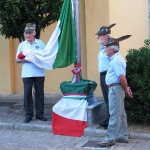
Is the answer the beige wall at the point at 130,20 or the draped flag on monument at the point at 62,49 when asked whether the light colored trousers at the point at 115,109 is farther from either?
the beige wall at the point at 130,20

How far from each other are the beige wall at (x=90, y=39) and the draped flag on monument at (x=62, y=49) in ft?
8.37

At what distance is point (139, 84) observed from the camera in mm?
6422

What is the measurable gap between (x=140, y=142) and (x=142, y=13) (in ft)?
21.3

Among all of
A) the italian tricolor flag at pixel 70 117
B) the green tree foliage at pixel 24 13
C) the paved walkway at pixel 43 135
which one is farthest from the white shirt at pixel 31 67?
the paved walkway at pixel 43 135

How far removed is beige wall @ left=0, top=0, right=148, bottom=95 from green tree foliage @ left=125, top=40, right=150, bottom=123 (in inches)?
122

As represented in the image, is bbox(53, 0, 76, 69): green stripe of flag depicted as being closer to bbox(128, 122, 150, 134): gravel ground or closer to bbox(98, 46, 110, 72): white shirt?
bbox(98, 46, 110, 72): white shirt

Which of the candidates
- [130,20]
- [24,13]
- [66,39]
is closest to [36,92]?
[66,39]

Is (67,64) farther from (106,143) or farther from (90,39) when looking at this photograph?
(90,39)

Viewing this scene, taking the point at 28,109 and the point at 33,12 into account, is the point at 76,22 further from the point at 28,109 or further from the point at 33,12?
the point at 28,109

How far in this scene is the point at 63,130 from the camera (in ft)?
22.6

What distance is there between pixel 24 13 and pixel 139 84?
2770 mm

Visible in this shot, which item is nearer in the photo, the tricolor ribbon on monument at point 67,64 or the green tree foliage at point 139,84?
the green tree foliage at point 139,84

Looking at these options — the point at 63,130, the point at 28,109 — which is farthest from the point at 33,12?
the point at 63,130

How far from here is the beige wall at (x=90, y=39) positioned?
9719 mm
